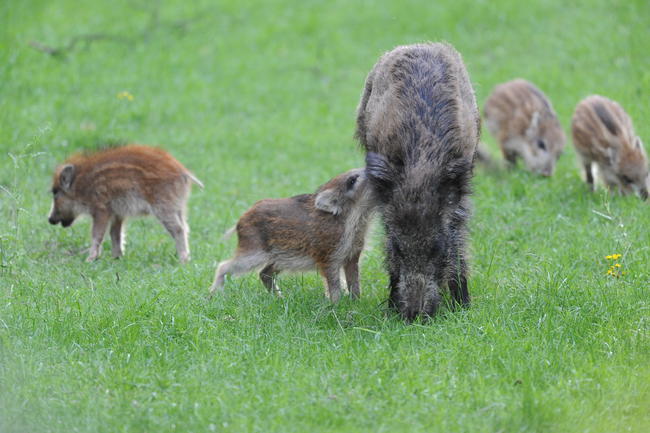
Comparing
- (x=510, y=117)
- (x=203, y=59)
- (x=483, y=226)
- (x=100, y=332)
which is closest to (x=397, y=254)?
(x=100, y=332)

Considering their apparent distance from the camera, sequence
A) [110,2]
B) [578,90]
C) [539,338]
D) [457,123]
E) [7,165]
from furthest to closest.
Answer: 1. [110,2]
2. [578,90]
3. [7,165]
4. [457,123]
5. [539,338]

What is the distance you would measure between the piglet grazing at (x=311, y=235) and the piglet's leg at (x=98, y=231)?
190 centimetres

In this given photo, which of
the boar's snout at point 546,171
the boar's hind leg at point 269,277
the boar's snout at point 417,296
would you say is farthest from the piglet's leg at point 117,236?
the boar's snout at point 546,171

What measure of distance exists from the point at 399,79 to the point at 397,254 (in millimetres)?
1462

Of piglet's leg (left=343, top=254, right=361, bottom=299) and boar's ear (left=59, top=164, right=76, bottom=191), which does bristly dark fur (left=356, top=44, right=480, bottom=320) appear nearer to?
A: piglet's leg (left=343, top=254, right=361, bottom=299)

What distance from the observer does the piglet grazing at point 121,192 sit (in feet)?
28.7

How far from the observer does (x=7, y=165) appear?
11.2m

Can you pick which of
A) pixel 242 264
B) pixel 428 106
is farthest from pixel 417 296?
pixel 242 264

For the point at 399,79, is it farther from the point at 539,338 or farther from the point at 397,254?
the point at 539,338

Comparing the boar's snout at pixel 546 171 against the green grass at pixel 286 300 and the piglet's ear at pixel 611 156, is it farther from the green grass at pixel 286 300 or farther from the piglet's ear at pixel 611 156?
the piglet's ear at pixel 611 156

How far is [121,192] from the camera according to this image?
28.9 feet

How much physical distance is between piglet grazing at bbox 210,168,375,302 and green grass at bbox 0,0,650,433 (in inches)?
9.2

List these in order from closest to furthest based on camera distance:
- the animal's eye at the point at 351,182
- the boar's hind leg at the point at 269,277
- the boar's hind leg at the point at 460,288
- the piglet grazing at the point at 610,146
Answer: the boar's hind leg at the point at 460,288 < the animal's eye at the point at 351,182 < the boar's hind leg at the point at 269,277 < the piglet grazing at the point at 610,146

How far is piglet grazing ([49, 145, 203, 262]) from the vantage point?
28.7 ft
